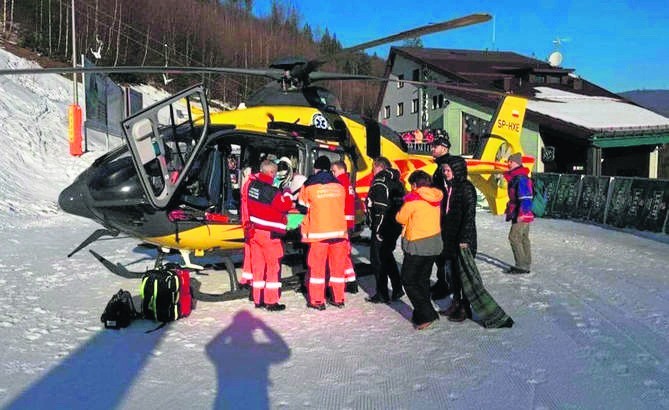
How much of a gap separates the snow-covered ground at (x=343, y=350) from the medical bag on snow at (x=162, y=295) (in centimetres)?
16

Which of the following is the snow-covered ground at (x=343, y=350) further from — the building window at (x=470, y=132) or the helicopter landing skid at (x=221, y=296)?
the building window at (x=470, y=132)

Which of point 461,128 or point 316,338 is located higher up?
point 461,128

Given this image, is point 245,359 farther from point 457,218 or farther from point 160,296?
point 457,218

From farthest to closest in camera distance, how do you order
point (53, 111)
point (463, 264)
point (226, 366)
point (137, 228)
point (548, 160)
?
point (53, 111) < point (548, 160) < point (137, 228) < point (463, 264) < point (226, 366)

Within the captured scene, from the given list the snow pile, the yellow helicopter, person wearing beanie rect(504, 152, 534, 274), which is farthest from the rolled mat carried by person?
the snow pile

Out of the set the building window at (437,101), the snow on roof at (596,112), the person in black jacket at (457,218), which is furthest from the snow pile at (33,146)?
the snow on roof at (596,112)

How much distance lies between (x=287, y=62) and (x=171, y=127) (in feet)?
5.41

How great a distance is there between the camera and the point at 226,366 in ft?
14.5

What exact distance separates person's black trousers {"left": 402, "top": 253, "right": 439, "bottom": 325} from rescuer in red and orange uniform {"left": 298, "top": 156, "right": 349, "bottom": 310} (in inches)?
41.5

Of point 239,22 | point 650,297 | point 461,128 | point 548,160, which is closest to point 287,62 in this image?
point 650,297

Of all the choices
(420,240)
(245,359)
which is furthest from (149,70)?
(420,240)

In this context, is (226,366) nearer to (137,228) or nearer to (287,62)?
(137,228)

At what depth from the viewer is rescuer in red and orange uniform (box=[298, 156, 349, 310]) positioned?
6164mm

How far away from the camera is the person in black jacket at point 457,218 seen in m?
5.65
